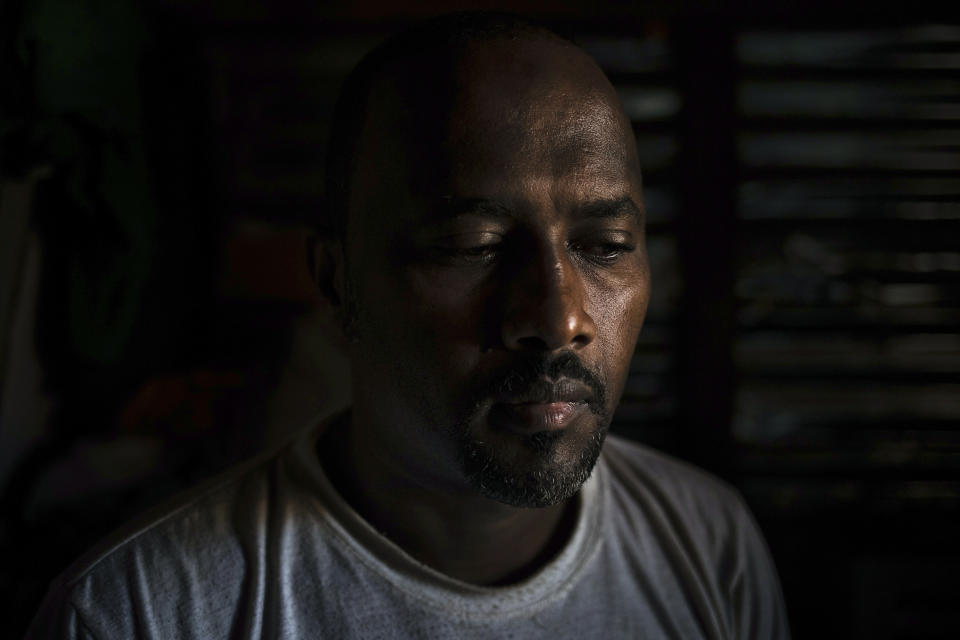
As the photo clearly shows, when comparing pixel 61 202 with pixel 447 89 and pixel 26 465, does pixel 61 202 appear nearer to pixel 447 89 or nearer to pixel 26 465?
pixel 26 465

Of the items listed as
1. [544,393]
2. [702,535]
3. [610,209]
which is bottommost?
[702,535]

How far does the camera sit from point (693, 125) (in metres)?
2.03

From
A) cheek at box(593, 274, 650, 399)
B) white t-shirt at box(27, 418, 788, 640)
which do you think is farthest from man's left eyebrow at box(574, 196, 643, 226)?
white t-shirt at box(27, 418, 788, 640)

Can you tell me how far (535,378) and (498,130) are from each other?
1.16 feet

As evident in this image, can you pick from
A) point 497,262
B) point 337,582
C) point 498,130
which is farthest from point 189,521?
point 498,130

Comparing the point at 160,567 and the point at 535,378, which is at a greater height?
the point at 535,378

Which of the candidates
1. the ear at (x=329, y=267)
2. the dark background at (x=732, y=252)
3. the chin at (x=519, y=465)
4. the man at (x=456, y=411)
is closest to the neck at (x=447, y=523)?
the man at (x=456, y=411)

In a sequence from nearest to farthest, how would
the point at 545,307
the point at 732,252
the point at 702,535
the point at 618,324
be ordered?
the point at 545,307
the point at 618,324
the point at 702,535
the point at 732,252

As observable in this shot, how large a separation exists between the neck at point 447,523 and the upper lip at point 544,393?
0.73 ft

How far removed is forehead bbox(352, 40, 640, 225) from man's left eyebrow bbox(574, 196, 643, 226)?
2 centimetres

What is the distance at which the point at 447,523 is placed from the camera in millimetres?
1170

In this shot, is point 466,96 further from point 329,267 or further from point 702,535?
point 702,535

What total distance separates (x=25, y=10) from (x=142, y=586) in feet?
3.99

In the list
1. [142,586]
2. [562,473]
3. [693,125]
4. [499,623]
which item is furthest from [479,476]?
[693,125]
